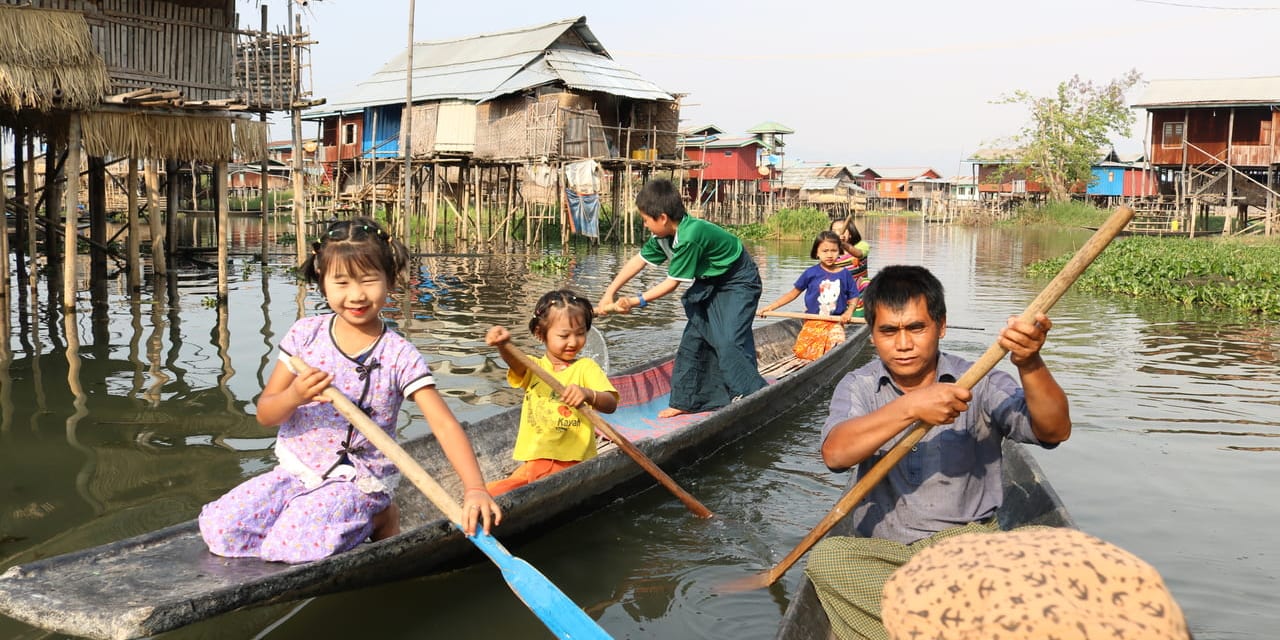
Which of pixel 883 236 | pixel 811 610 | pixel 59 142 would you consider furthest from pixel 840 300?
pixel 883 236

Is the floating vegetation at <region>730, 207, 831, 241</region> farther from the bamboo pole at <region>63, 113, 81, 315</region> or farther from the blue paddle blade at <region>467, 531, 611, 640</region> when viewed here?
the blue paddle blade at <region>467, 531, 611, 640</region>

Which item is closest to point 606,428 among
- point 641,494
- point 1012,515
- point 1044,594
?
point 641,494

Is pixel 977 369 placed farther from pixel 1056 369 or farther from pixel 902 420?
pixel 1056 369

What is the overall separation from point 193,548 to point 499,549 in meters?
1.04

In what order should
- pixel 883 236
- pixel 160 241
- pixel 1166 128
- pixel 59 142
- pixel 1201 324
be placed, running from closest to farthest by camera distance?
pixel 1201 324
pixel 59 142
pixel 160 241
pixel 1166 128
pixel 883 236

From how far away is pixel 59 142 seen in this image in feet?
41.5

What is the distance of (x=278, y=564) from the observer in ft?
9.91

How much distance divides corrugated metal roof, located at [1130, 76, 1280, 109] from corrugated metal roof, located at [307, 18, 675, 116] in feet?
51.2

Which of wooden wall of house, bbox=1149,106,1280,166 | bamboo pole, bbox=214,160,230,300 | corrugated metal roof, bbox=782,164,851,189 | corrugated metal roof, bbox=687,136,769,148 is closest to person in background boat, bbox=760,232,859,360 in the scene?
bamboo pole, bbox=214,160,230,300

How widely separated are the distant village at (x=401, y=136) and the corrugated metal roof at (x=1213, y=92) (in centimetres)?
8

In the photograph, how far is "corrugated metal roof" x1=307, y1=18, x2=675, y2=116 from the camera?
2392 centimetres

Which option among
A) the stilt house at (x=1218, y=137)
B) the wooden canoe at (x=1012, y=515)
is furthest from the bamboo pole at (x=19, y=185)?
the stilt house at (x=1218, y=137)

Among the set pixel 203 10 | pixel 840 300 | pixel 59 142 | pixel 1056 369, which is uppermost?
pixel 203 10

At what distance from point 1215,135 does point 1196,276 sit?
18.4 metres
